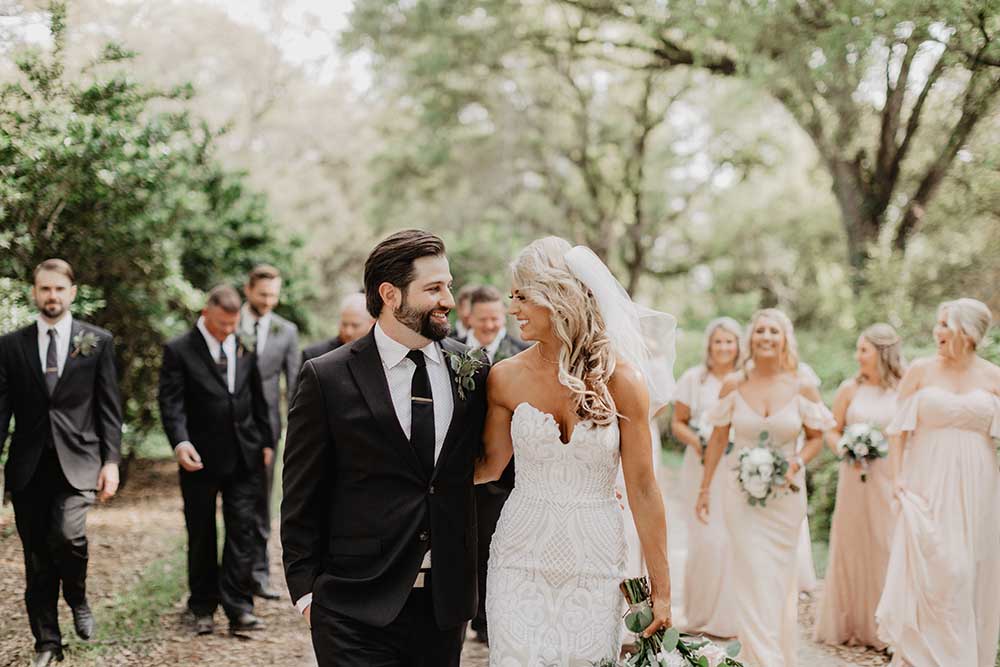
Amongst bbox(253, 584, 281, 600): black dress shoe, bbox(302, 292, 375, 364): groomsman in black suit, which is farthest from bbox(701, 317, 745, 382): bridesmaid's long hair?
bbox(253, 584, 281, 600): black dress shoe

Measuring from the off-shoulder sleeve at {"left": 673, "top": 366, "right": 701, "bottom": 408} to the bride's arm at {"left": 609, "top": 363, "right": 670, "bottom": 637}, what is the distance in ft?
16.6

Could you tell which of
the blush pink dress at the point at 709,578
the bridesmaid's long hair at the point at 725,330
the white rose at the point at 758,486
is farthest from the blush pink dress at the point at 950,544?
the bridesmaid's long hair at the point at 725,330

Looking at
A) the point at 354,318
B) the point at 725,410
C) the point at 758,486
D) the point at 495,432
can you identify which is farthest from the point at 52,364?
the point at 758,486

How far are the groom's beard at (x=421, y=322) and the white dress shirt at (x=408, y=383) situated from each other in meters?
0.12

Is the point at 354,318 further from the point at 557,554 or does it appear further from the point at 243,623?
the point at 557,554

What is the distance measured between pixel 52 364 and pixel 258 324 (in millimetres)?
2010

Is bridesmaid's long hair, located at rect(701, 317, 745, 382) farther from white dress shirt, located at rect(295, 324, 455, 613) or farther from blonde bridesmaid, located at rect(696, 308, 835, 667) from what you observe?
white dress shirt, located at rect(295, 324, 455, 613)

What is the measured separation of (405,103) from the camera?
30.0 meters

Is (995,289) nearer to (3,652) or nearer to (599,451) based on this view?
(599,451)

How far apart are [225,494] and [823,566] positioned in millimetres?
6417

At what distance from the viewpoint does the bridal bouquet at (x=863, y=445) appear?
712 cm

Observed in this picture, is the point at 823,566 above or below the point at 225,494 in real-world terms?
below

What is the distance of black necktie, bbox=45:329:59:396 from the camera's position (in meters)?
6.06

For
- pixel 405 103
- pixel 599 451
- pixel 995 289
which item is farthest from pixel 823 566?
pixel 405 103
